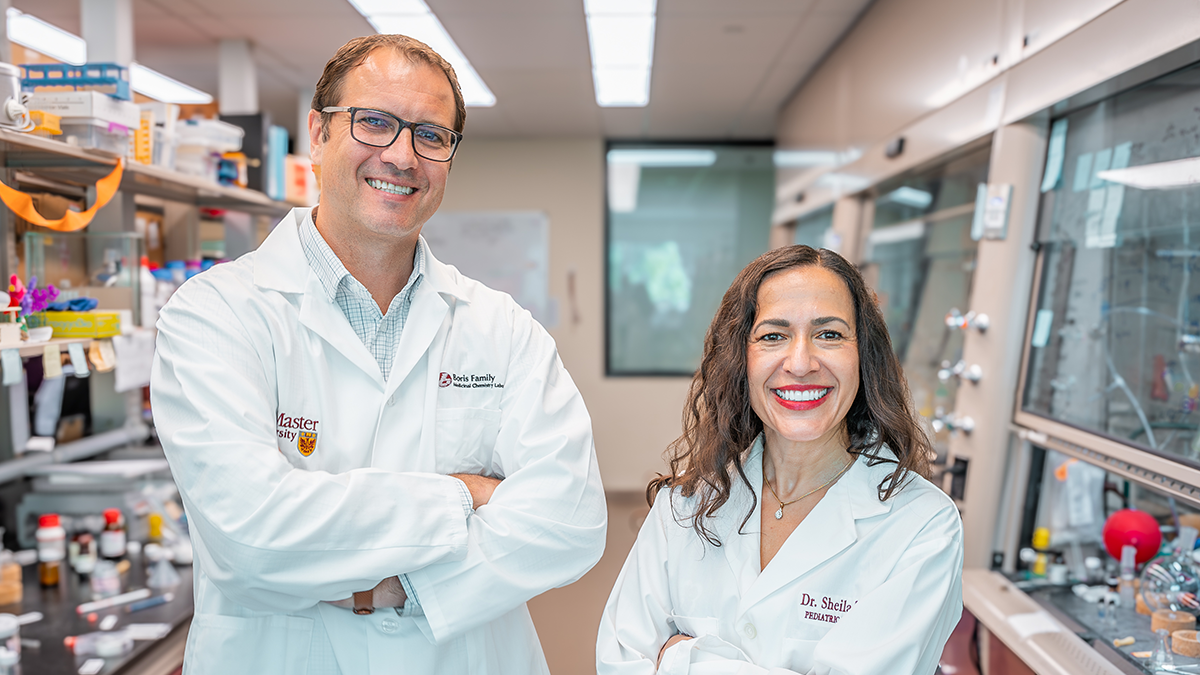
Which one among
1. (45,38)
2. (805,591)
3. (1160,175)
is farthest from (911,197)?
(45,38)

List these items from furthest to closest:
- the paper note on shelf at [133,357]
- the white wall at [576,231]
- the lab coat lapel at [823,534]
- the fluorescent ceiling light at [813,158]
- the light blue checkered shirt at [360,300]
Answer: the white wall at [576,231] → the fluorescent ceiling light at [813,158] → the paper note on shelf at [133,357] → the light blue checkered shirt at [360,300] → the lab coat lapel at [823,534]

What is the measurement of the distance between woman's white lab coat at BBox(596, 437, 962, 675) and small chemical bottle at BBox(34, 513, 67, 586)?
183cm

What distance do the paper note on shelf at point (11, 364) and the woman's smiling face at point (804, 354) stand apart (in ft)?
4.68

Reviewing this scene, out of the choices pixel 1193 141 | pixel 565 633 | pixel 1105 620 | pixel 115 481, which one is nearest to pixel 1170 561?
pixel 1105 620

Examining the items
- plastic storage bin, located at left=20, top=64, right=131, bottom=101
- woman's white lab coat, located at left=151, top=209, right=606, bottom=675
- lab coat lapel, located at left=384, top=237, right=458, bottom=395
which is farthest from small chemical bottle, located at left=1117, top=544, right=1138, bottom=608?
plastic storage bin, located at left=20, top=64, right=131, bottom=101

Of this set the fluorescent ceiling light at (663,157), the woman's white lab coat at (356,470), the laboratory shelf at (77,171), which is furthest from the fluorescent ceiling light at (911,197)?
the fluorescent ceiling light at (663,157)

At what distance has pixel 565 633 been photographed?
11.7 feet

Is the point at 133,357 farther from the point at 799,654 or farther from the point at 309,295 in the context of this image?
the point at 799,654

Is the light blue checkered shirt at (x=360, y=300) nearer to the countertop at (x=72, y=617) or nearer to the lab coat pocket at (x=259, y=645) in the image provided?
the lab coat pocket at (x=259, y=645)

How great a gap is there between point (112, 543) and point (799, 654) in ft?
7.16

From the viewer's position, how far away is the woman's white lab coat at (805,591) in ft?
3.70

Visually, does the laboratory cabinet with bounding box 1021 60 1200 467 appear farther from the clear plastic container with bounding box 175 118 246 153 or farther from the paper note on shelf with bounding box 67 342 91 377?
the clear plastic container with bounding box 175 118 246 153

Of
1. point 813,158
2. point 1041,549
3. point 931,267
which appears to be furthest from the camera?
point 813,158

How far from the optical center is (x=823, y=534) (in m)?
1.24
